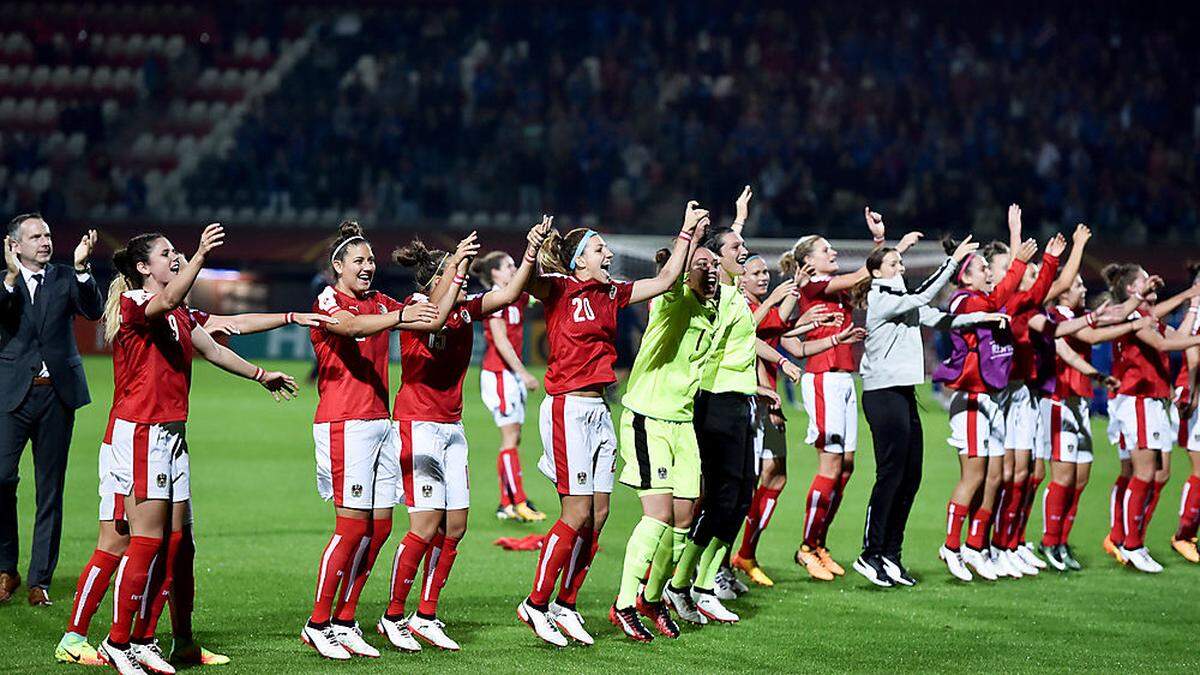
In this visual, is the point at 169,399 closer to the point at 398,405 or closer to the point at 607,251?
the point at 398,405

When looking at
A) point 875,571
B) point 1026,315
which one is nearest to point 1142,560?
point 1026,315

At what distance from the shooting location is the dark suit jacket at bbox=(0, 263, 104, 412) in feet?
26.4

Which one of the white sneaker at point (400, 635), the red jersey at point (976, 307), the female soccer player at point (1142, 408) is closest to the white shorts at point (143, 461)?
the white sneaker at point (400, 635)

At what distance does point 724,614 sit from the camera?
8.08m

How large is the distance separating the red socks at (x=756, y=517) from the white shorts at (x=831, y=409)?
44 centimetres

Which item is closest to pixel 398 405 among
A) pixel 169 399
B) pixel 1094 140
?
pixel 169 399

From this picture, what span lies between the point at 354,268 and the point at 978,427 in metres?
4.52

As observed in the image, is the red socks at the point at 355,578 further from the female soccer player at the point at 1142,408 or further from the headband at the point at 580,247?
the female soccer player at the point at 1142,408

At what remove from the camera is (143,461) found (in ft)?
21.3

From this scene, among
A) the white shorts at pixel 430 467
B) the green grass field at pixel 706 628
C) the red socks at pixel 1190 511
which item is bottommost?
the green grass field at pixel 706 628

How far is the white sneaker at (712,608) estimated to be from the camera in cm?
805

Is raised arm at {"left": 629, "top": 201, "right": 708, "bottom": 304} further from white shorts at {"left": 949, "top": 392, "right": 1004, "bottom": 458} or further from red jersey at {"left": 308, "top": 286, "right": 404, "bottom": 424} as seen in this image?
white shorts at {"left": 949, "top": 392, "right": 1004, "bottom": 458}

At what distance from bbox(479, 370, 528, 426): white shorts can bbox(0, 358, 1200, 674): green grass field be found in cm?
84

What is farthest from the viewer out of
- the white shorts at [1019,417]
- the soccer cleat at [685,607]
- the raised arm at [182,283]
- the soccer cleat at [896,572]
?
the white shorts at [1019,417]
